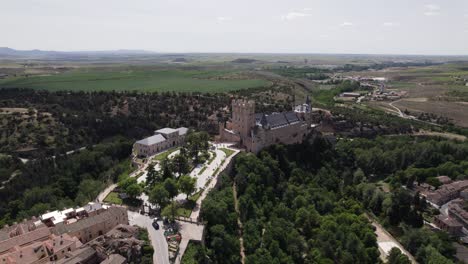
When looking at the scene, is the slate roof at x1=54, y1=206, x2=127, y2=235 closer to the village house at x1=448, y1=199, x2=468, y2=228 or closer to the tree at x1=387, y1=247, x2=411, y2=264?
the tree at x1=387, y1=247, x2=411, y2=264

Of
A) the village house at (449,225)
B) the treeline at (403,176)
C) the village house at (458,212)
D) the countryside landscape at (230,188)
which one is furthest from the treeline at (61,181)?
the village house at (458,212)

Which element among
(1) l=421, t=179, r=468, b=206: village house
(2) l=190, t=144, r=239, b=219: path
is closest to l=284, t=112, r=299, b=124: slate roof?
(2) l=190, t=144, r=239, b=219: path

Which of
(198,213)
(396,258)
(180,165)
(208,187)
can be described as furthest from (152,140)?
(396,258)

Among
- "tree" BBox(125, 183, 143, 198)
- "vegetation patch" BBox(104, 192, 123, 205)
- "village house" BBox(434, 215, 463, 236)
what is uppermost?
"tree" BBox(125, 183, 143, 198)

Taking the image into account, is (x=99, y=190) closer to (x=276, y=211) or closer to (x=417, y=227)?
(x=276, y=211)

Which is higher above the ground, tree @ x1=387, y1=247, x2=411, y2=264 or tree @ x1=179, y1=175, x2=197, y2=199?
tree @ x1=179, y1=175, x2=197, y2=199

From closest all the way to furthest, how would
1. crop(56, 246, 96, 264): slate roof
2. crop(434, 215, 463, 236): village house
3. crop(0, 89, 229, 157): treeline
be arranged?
crop(56, 246, 96, 264): slate roof → crop(434, 215, 463, 236): village house → crop(0, 89, 229, 157): treeline

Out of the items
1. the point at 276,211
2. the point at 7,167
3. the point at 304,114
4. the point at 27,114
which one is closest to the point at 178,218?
the point at 276,211
